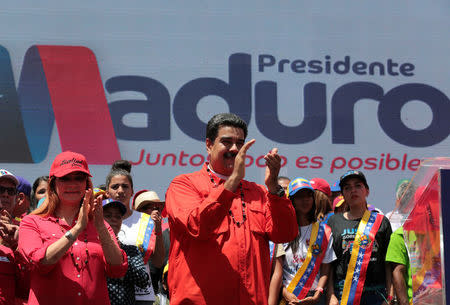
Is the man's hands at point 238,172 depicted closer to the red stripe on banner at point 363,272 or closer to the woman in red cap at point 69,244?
the woman in red cap at point 69,244

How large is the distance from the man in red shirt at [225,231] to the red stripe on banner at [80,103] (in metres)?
3.56

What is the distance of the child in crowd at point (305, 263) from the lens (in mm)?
4332

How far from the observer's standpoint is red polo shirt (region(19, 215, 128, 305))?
9.30 ft

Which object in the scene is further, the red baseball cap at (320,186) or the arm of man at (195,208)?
the red baseball cap at (320,186)

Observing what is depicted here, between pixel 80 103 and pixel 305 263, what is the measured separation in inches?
122

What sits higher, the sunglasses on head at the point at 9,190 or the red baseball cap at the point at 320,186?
the sunglasses on head at the point at 9,190

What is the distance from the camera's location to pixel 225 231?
2.73 meters

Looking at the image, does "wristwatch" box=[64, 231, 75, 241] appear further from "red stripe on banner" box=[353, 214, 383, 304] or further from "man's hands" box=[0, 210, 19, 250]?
"red stripe on banner" box=[353, 214, 383, 304]

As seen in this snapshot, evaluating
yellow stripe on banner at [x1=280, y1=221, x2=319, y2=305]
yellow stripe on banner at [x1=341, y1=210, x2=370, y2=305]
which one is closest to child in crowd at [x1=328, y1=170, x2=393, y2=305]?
yellow stripe on banner at [x1=341, y1=210, x2=370, y2=305]

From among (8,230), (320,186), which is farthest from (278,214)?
(320,186)

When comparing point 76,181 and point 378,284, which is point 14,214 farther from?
point 378,284

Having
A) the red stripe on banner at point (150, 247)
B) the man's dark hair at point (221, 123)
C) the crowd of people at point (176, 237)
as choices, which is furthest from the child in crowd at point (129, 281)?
the man's dark hair at point (221, 123)

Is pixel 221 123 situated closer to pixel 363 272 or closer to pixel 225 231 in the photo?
pixel 225 231

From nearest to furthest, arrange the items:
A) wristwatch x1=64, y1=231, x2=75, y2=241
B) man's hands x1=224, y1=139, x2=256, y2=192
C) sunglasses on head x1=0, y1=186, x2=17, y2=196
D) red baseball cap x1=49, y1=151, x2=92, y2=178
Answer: man's hands x1=224, y1=139, x2=256, y2=192, wristwatch x1=64, y1=231, x2=75, y2=241, red baseball cap x1=49, y1=151, x2=92, y2=178, sunglasses on head x1=0, y1=186, x2=17, y2=196
